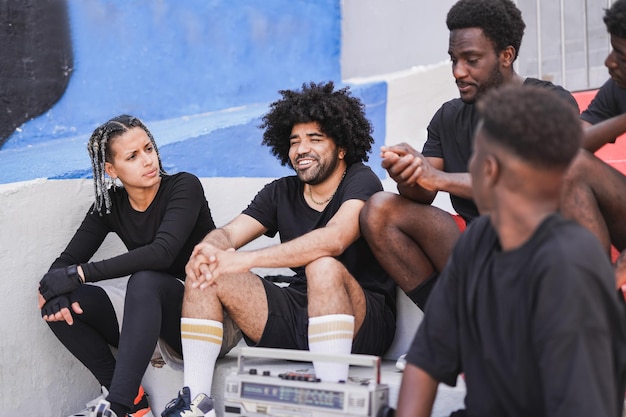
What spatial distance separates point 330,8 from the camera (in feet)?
19.7

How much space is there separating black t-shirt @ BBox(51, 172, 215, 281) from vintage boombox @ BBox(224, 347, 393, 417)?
3.89 ft

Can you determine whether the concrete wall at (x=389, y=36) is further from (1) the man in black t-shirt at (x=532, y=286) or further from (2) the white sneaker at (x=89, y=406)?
(1) the man in black t-shirt at (x=532, y=286)

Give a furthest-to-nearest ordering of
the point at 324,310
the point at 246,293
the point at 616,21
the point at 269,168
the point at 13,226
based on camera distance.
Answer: the point at 269,168
the point at 13,226
the point at 246,293
the point at 324,310
the point at 616,21

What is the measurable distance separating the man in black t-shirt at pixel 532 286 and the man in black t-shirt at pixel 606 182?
0.61 meters

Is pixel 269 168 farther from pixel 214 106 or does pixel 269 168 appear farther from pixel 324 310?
pixel 324 310

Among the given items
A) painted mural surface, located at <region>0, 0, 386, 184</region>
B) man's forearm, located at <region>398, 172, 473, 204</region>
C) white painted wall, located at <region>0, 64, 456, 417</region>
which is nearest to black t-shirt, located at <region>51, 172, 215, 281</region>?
white painted wall, located at <region>0, 64, 456, 417</region>

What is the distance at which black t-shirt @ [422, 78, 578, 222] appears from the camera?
136 inches

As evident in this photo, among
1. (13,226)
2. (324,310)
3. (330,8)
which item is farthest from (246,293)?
(330,8)

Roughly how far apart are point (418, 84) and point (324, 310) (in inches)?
116

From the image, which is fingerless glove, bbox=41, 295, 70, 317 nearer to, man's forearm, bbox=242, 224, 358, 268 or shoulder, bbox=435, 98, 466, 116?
man's forearm, bbox=242, 224, 358, 268

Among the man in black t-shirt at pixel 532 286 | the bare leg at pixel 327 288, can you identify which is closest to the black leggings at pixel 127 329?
the bare leg at pixel 327 288

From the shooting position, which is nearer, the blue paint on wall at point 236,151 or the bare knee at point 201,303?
the bare knee at point 201,303

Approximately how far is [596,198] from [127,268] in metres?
1.92

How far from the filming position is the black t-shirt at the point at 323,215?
3.53 m
